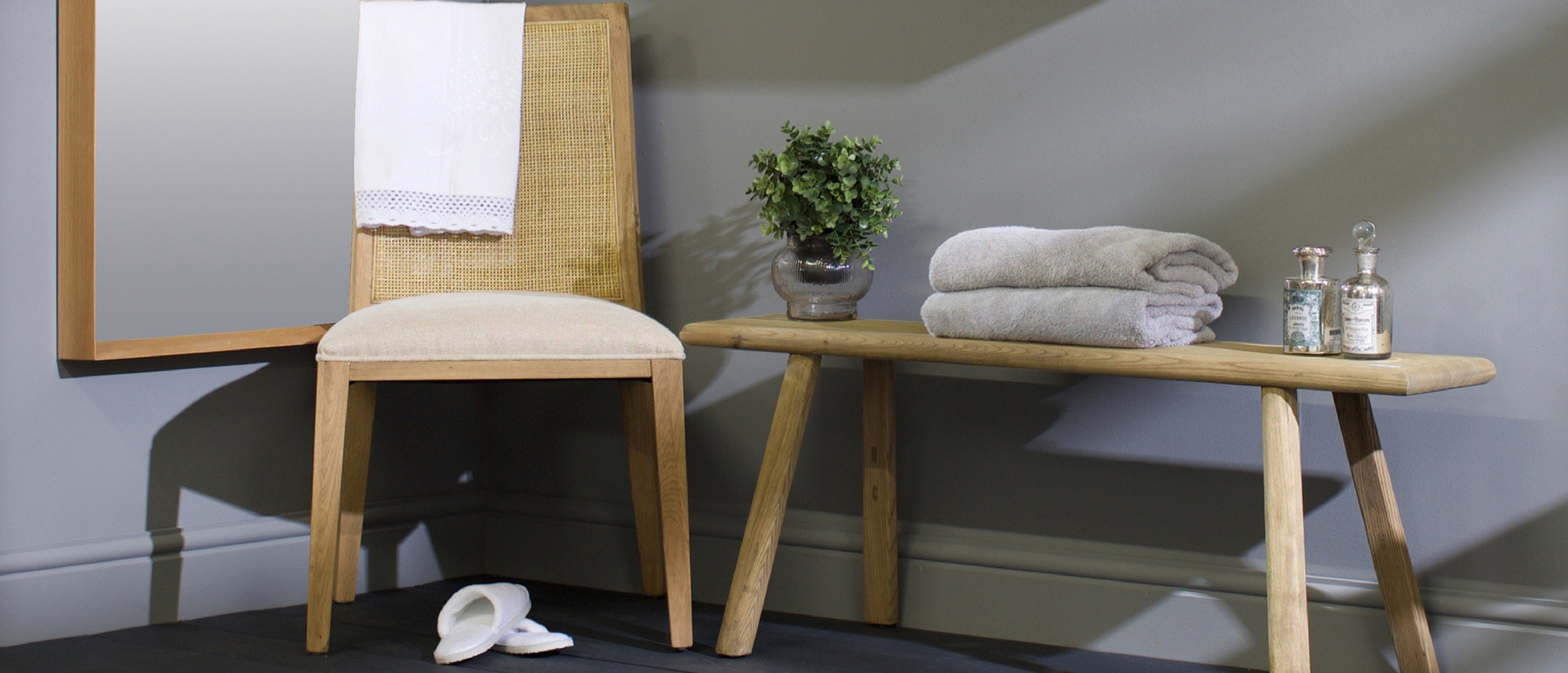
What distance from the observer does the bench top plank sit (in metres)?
1.07

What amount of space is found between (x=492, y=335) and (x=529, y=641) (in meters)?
0.39

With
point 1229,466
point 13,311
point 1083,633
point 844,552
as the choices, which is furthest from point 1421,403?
point 13,311

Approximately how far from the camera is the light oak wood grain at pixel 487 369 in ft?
4.51

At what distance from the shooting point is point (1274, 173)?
1.41 meters

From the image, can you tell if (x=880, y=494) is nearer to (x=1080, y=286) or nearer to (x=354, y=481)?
(x=1080, y=286)

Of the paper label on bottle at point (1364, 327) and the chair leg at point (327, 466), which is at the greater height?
the paper label on bottle at point (1364, 327)

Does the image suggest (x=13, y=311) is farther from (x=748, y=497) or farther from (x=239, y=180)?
(x=748, y=497)

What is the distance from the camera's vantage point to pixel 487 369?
139 centimetres

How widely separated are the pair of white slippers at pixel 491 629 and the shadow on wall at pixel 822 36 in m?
0.81

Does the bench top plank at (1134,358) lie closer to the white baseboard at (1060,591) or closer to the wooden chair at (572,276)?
the wooden chair at (572,276)

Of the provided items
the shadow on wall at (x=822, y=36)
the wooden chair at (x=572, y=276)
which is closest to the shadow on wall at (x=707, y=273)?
the wooden chair at (x=572, y=276)

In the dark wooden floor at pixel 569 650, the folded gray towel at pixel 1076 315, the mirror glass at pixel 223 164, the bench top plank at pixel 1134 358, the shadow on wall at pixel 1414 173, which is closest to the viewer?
the bench top plank at pixel 1134 358

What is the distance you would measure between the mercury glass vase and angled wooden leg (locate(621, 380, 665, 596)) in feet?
0.87

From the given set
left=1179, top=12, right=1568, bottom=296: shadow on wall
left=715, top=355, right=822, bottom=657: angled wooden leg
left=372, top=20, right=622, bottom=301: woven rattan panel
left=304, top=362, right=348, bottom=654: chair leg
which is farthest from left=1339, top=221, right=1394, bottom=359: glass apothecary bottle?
left=304, top=362, right=348, bottom=654: chair leg
